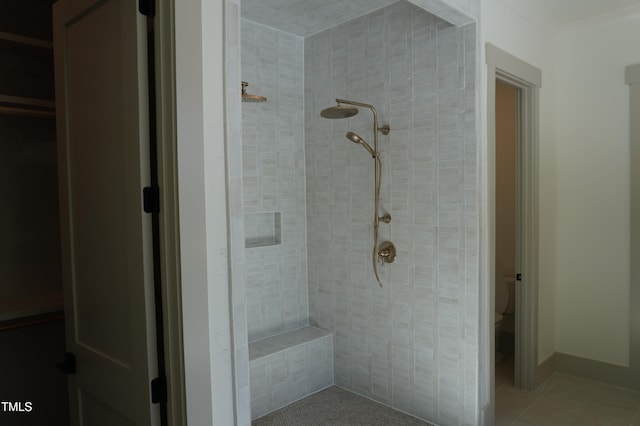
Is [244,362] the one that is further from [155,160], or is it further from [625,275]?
[625,275]

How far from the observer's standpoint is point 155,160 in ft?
4.29

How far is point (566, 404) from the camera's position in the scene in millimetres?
2863

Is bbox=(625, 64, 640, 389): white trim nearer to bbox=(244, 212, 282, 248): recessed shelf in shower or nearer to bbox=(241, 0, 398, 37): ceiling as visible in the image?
bbox=(241, 0, 398, 37): ceiling

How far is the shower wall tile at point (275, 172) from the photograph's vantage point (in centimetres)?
297

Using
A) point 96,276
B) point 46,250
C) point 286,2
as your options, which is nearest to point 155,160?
point 96,276

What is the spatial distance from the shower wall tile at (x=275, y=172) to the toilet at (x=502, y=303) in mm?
1633

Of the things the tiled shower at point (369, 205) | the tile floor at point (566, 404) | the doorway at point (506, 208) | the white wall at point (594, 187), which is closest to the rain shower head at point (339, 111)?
the tiled shower at point (369, 205)

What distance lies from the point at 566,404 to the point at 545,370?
0.38m

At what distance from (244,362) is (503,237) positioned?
3299mm

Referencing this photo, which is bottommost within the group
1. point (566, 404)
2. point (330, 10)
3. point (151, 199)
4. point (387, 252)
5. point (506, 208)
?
point (566, 404)

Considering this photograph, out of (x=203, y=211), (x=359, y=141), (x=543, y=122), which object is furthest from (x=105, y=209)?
(x=543, y=122)

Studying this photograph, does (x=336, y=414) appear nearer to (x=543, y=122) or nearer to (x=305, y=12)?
(x=543, y=122)

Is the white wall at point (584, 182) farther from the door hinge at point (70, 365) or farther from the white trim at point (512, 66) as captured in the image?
the door hinge at point (70, 365)

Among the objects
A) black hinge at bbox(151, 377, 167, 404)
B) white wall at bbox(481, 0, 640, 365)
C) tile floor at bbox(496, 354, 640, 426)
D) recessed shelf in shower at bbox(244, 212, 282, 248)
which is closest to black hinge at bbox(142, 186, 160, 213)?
black hinge at bbox(151, 377, 167, 404)
